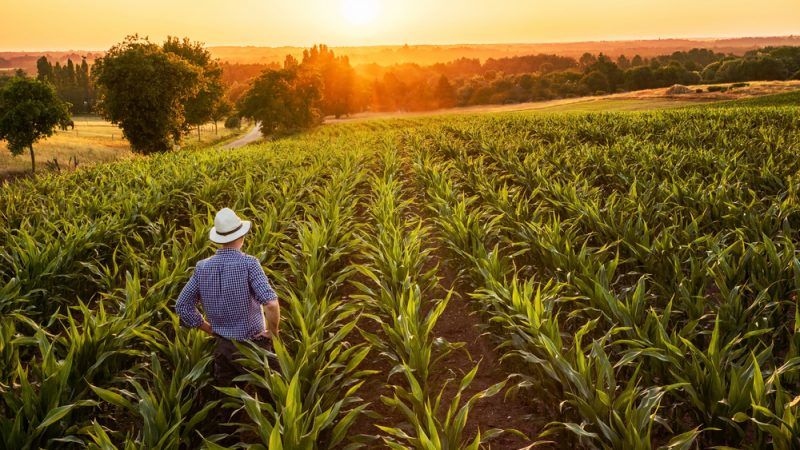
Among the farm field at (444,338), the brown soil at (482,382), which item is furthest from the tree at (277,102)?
the brown soil at (482,382)

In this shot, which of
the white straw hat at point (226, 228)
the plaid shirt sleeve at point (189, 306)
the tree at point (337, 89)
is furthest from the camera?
the tree at point (337, 89)

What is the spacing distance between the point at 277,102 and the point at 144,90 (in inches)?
1051

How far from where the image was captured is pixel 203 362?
4.22 m

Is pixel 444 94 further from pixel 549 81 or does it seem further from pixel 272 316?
pixel 272 316

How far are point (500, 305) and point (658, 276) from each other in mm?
2161

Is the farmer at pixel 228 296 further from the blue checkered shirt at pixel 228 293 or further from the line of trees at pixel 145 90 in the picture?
the line of trees at pixel 145 90

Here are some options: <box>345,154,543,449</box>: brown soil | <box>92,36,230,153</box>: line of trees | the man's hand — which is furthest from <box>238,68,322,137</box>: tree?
the man's hand

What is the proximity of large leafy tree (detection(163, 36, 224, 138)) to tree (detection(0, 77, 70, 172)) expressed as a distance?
54.8 feet

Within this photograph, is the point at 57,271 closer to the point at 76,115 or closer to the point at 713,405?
the point at 713,405

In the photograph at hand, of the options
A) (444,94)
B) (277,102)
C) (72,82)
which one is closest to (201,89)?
(277,102)

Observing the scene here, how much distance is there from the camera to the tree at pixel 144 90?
35.5 meters

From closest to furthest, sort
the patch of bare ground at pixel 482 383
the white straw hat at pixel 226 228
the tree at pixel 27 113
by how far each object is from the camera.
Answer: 1. the white straw hat at pixel 226 228
2. the patch of bare ground at pixel 482 383
3. the tree at pixel 27 113

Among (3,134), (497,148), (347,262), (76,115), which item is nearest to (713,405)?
(347,262)

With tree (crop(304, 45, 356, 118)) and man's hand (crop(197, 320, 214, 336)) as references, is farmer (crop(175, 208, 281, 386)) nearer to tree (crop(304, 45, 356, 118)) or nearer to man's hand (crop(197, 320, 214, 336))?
man's hand (crop(197, 320, 214, 336))
